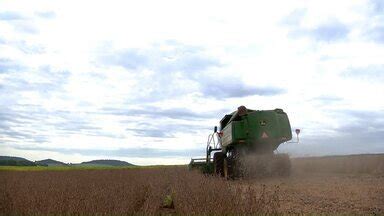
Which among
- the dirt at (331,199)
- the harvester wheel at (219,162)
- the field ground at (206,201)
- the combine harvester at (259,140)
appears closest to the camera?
the field ground at (206,201)

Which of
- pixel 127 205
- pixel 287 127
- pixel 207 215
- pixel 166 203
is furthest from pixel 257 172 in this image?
pixel 207 215

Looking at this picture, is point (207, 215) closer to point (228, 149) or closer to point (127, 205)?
point (127, 205)

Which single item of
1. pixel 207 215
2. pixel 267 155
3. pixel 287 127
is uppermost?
pixel 287 127

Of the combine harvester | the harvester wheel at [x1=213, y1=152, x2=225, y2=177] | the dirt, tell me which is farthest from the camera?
the harvester wheel at [x1=213, y1=152, x2=225, y2=177]

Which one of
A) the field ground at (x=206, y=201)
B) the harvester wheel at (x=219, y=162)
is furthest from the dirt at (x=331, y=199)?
the harvester wheel at (x=219, y=162)

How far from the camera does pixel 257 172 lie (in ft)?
66.7

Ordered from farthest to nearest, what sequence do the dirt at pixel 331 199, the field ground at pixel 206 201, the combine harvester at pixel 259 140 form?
the combine harvester at pixel 259 140 < the dirt at pixel 331 199 < the field ground at pixel 206 201

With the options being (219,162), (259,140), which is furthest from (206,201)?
(219,162)

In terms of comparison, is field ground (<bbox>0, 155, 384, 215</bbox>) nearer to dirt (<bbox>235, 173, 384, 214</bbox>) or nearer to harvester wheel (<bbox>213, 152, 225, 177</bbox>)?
dirt (<bbox>235, 173, 384, 214</bbox>)

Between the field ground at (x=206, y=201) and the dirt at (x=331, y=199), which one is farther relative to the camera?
the dirt at (x=331, y=199)

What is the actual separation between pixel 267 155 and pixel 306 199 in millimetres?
8114

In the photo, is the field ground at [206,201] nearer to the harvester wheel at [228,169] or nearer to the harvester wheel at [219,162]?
the harvester wheel at [228,169]

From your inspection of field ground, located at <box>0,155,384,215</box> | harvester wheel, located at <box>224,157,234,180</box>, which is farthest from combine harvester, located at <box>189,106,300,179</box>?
field ground, located at <box>0,155,384,215</box>

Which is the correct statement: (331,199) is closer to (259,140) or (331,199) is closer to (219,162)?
(259,140)
